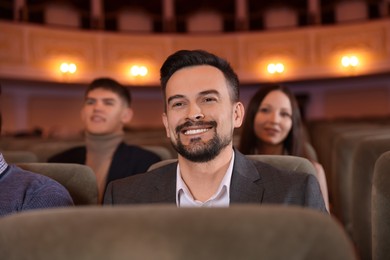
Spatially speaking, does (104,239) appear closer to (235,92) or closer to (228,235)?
(228,235)

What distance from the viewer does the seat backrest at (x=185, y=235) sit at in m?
0.48

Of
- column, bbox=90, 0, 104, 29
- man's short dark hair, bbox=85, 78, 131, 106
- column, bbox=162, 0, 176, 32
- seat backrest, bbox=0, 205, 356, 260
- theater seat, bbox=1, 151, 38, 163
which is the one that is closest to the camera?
seat backrest, bbox=0, 205, 356, 260

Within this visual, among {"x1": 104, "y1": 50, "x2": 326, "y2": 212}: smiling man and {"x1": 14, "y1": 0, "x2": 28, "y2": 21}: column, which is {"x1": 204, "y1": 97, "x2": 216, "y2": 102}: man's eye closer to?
{"x1": 104, "y1": 50, "x2": 326, "y2": 212}: smiling man

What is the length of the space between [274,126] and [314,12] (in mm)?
8741

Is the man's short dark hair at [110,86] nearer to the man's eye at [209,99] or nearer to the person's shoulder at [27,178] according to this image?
the person's shoulder at [27,178]

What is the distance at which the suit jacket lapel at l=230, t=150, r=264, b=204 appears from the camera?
1.26 m

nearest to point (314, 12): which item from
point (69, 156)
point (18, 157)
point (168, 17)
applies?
point (168, 17)

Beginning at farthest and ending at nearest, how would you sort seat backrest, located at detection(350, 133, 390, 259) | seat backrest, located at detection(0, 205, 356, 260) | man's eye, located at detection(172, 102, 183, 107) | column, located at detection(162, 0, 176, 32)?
column, located at detection(162, 0, 176, 32) → seat backrest, located at detection(350, 133, 390, 259) → man's eye, located at detection(172, 102, 183, 107) → seat backrest, located at detection(0, 205, 356, 260)

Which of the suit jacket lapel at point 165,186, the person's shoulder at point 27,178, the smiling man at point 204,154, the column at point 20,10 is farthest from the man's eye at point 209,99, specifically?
the column at point 20,10

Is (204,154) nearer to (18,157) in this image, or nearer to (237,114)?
(237,114)

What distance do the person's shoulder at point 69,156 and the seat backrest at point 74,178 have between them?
97 cm

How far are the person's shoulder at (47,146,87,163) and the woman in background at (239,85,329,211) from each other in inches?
36.3

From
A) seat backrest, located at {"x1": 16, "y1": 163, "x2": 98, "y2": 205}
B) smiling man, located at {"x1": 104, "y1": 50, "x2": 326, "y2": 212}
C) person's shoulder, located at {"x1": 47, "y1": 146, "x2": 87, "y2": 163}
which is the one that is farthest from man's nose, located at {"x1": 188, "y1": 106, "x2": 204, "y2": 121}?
person's shoulder, located at {"x1": 47, "y1": 146, "x2": 87, "y2": 163}

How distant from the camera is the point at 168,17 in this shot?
10.7 metres
